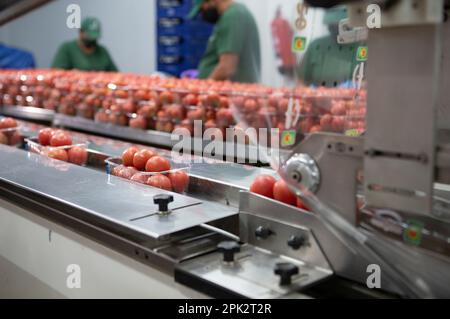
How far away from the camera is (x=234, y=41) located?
14.5ft

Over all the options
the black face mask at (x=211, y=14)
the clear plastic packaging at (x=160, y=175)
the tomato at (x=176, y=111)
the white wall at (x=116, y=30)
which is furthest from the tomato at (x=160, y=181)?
the white wall at (x=116, y=30)

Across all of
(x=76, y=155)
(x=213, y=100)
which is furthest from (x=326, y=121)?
(x=213, y=100)

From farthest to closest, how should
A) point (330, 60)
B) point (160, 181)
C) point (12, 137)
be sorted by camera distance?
point (12, 137) < point (160, 181) < point (330, 60)

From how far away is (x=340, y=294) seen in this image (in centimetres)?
115

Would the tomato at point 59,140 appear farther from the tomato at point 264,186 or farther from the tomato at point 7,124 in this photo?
the tomato at point 264,186

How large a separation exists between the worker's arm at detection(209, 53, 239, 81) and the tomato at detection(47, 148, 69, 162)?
2.52 meters

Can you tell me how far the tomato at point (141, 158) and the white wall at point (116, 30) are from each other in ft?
20.4

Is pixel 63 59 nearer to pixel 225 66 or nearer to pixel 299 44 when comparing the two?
pixel 225 66

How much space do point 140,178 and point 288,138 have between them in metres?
0.62

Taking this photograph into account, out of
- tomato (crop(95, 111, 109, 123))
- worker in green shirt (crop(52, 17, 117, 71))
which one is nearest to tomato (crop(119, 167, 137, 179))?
tomato (crop(95, 111, 109, 123))

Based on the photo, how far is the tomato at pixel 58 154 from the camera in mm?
2117

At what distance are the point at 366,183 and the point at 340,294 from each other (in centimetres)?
26

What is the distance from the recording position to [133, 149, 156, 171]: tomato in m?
1.79
